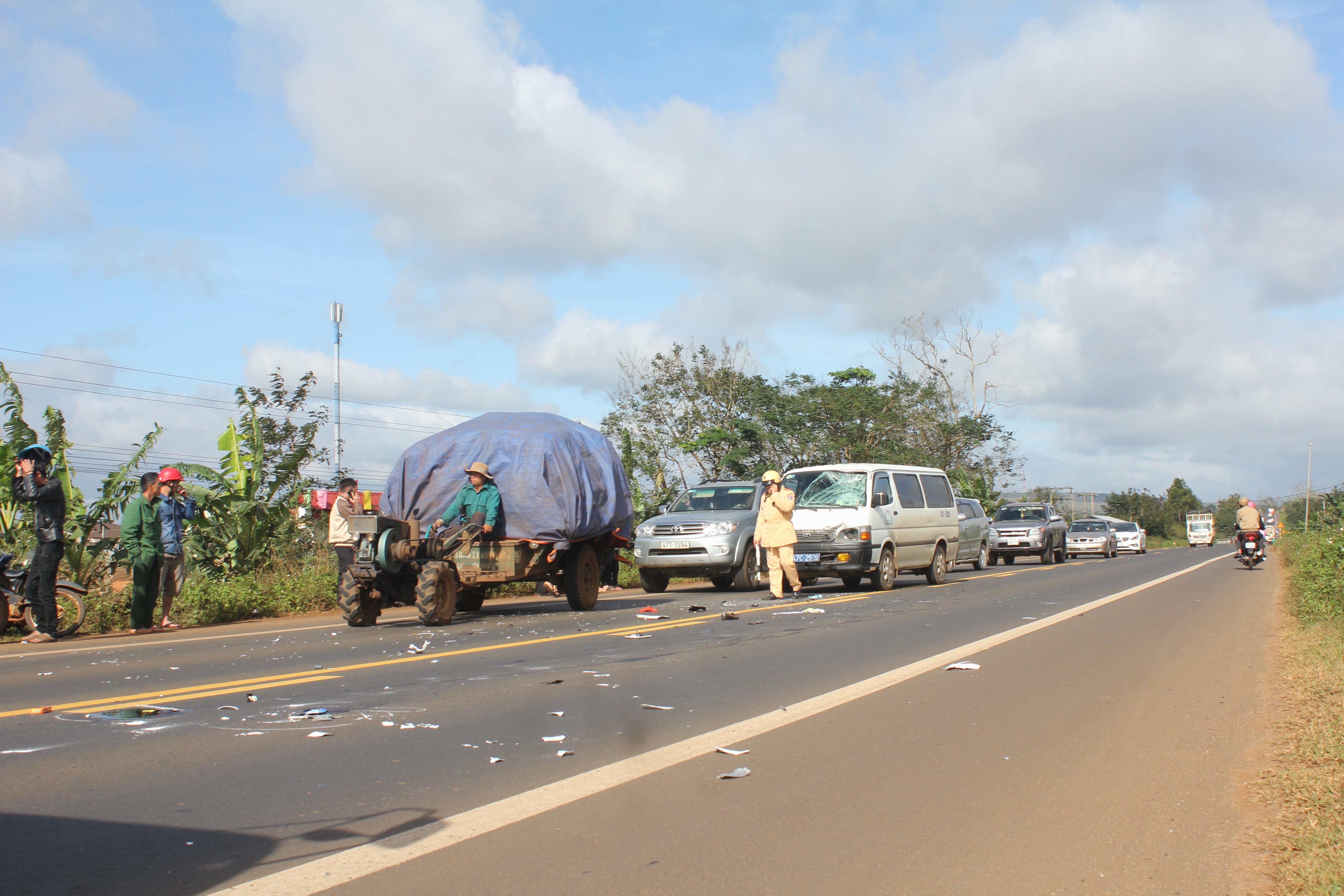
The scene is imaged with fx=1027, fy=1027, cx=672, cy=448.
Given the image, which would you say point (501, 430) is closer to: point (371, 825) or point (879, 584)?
point (879, 584)

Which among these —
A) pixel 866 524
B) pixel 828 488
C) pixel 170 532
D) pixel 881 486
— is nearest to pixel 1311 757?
pixel 866 524

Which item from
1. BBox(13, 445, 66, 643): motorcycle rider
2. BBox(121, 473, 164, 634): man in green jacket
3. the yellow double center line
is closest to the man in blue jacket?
BBox(121, 473, 164, 634): man in green jacket

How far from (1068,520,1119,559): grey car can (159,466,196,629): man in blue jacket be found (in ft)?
101

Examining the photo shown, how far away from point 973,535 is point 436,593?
57.8 feet

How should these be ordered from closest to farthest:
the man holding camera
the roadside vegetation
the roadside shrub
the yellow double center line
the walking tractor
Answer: the roadside vegetation → the yellow double center line → the roadside shrub → the walking tractor → the man holding camera

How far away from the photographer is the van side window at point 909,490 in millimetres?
18766

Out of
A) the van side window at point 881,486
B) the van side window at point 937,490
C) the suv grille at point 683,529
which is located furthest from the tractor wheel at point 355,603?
the van side window at point 937,490

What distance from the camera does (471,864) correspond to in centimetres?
380

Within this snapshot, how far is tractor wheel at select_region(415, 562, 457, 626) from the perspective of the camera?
1161 centimetres

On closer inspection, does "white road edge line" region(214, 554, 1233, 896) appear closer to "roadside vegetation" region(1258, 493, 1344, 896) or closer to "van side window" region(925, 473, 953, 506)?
"roadside vegetation" region(1258, 493, 1344, 896)

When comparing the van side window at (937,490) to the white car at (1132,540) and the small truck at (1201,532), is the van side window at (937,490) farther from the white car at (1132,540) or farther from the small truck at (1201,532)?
the small truck at (1201,532)

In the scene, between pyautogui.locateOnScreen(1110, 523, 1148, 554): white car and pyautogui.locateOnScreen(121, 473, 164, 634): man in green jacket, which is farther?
pyautogui.locateOnScreen(1110, 523, 1148, 554): white car

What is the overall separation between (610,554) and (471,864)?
36.5 ft

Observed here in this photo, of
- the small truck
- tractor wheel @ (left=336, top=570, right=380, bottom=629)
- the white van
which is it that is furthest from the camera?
the small truck
